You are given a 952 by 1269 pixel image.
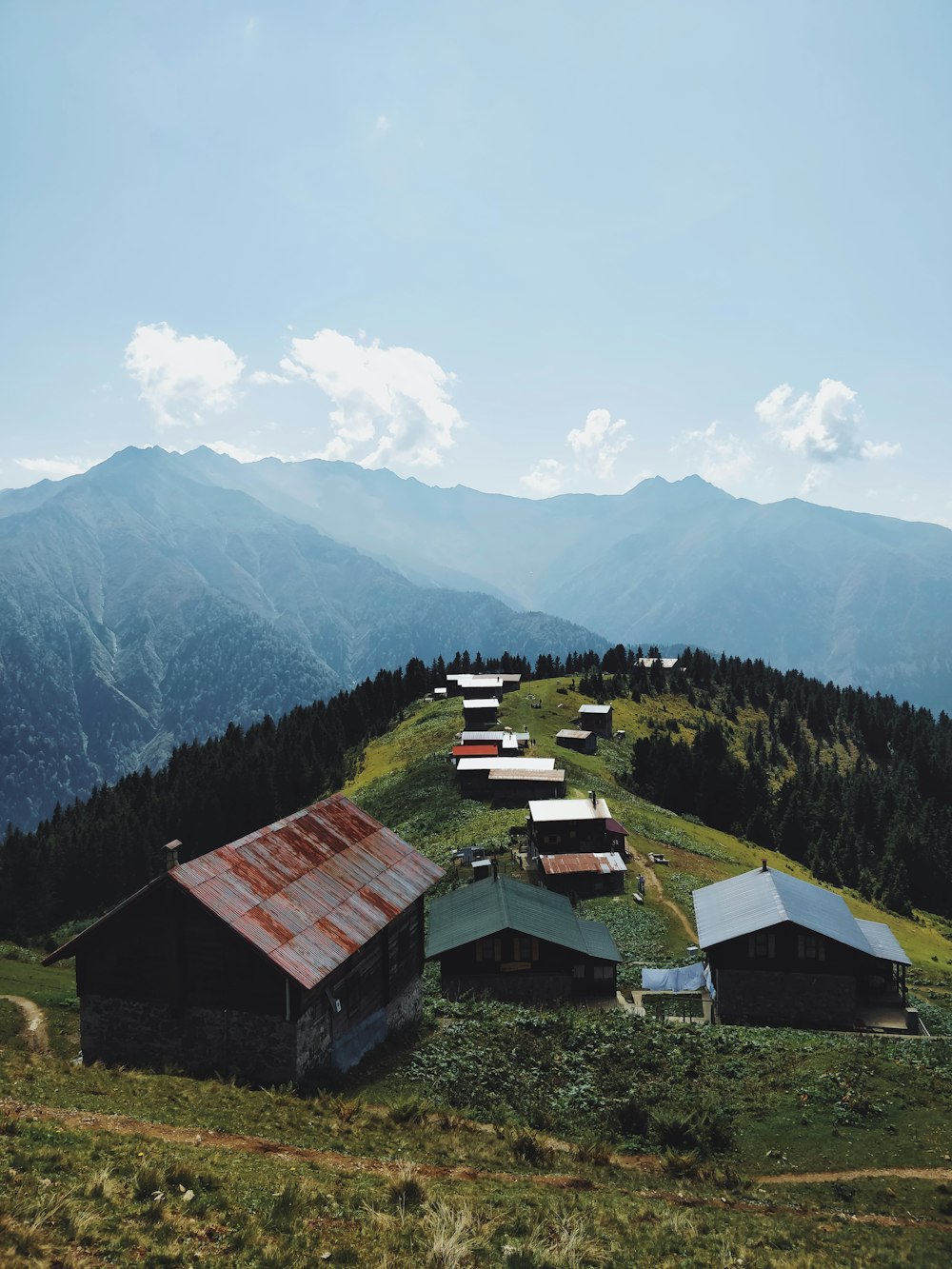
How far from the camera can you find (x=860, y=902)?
274ft

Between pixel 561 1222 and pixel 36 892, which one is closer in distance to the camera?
pixel 561 1222

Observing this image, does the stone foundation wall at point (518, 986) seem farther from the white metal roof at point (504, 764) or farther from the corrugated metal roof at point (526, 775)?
the white metal roof at point (504, 764)

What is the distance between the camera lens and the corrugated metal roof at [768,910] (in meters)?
44.8

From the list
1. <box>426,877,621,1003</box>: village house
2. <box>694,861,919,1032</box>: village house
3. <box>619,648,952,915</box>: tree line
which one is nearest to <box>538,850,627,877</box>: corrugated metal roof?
<box>426,877,621,1003</box>: village house

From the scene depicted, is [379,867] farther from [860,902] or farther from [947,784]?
[947,784]

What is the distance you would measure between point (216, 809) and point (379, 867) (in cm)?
7863

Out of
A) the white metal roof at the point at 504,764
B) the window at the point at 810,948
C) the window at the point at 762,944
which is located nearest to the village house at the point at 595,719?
the white metal roof at the point at 504,764

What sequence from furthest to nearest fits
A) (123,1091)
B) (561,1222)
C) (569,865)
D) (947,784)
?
1. (947,784)
2. (569,865)
3. (123,1091)
4. (561,1222)

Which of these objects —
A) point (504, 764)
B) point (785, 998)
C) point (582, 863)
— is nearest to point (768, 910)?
point (785, 998)

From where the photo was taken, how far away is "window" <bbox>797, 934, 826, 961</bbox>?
44.9m

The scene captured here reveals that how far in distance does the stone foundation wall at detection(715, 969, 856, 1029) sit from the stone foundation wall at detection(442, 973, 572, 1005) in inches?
355

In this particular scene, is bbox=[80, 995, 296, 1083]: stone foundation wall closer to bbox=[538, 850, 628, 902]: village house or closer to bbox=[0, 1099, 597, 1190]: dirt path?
bbox=[0, 1099, 597, 1190]: dirt path

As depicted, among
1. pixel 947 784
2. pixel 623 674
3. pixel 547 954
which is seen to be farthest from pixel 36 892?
pixel 947 784

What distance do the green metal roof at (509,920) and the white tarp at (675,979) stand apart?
8.91 ft
